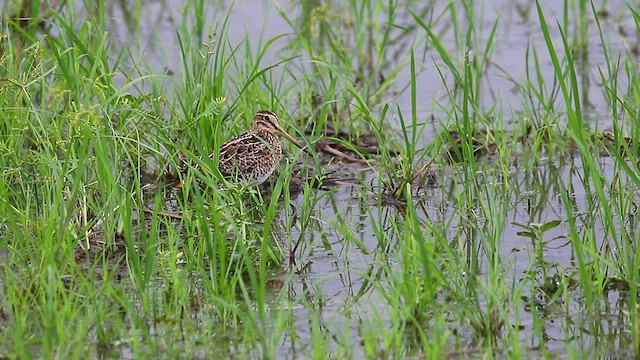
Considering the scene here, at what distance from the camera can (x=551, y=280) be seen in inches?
210

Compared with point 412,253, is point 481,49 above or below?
above

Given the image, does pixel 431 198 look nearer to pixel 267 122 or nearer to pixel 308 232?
pixel 308 232

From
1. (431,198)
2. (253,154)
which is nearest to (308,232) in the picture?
(253,154)

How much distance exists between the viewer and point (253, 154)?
677cm

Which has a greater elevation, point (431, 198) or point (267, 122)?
point (267, 122)

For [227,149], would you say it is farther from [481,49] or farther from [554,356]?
[481,49]

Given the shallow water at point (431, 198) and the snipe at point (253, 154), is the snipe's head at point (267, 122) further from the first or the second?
the shallow water at point (431, 198)

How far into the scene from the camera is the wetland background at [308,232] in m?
4.69

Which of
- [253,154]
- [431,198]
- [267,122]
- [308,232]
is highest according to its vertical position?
[267,122]

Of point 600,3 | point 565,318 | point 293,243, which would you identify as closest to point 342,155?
point 293,243

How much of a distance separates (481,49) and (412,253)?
185 inches

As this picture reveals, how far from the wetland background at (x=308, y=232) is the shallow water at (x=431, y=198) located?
2 cm

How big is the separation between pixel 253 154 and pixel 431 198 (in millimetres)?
977

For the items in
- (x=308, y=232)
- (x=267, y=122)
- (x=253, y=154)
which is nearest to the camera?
(x=308, y=232)
